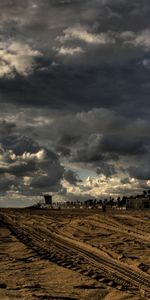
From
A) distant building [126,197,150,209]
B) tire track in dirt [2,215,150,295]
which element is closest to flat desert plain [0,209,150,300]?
tire track in dirt [2,215,150,295]

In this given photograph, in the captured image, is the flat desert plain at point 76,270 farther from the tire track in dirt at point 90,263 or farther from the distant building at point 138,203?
the distant building at point 138,203

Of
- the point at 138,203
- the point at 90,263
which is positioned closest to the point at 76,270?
the point at 90,263

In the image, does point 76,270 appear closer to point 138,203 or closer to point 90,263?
point 90,263

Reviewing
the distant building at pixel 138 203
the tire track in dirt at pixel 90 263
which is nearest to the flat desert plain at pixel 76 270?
the tire track in dirt at pixel 90 263

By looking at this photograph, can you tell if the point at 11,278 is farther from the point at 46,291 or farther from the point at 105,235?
the point at 105,235

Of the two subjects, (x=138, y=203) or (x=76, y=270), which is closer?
(x=76, y=270)

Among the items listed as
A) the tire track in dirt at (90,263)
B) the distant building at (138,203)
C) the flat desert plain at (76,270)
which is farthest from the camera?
the distant building at (138,203)

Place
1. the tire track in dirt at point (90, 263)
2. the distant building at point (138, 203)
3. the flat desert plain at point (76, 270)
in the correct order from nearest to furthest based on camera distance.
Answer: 1. the flat desert plain at point (76, 270)
2. the tire track in dirt at point (90, 263)
3. the distant building at point (138, 203)

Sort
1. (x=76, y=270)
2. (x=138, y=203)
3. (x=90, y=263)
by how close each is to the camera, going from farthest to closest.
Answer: (x=138, y=203)
(x=90, y=263)
(x=76, y=270)

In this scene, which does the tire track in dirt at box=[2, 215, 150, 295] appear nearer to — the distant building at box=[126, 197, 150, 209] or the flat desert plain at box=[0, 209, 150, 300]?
the flat desert plain at box=[0, 209, 150, 300]

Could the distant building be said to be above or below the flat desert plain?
above

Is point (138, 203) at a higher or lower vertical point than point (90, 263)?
higher

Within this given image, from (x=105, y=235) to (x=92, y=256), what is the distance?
8785mm

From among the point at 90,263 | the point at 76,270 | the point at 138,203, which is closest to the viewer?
the point at 76,270
